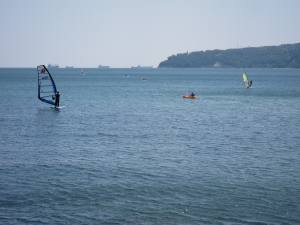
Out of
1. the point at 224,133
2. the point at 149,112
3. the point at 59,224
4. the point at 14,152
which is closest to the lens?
the point at 59,224

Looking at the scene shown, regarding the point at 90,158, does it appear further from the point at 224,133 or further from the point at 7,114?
the point at 7,114

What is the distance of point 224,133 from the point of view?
2202 inches

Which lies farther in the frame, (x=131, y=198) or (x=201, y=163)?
(x=201, y=163)

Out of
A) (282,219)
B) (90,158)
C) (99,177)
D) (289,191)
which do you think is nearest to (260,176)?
(289,191)

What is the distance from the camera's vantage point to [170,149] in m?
45.7

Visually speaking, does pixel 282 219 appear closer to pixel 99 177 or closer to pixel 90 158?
pixel 99 177

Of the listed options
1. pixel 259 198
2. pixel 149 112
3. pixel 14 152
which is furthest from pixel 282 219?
pixel 149 112

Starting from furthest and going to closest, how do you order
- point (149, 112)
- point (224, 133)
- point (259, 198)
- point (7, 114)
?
point (149, 112) < point (7, 114) < point (224, 133) < point (259, 198)

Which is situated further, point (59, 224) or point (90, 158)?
point (90, 158)

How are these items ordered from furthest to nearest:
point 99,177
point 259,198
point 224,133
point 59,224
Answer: point 224,133 → point 99,177 → point 259,198 → point 59,224

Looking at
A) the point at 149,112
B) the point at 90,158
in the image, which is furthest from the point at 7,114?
the point at 90,158

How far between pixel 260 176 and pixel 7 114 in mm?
53065

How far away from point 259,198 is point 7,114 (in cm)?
5674

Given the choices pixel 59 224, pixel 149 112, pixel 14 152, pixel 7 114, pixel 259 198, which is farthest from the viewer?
pixel 149 112
